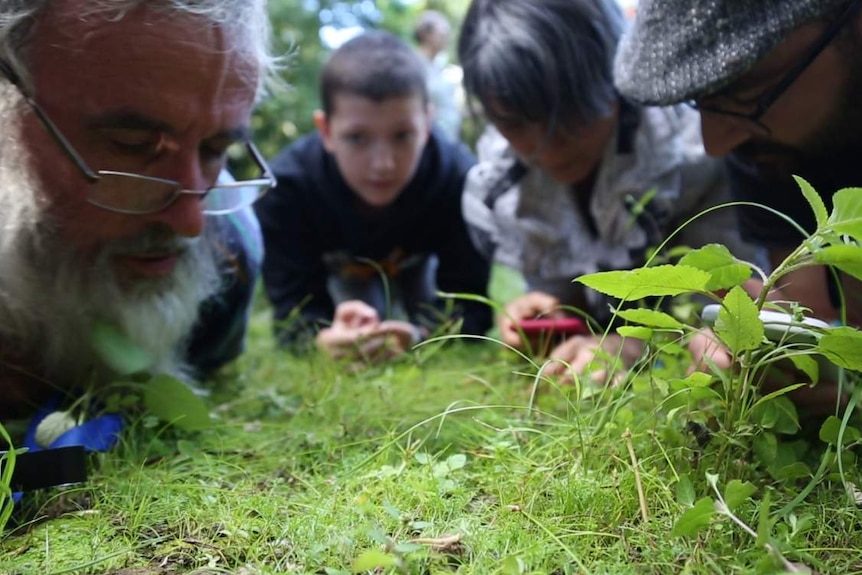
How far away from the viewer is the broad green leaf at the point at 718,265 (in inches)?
29.4

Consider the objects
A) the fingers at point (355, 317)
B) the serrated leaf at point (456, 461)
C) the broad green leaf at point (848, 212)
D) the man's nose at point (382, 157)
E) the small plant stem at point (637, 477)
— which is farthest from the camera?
the man's nose at point (382, 157)

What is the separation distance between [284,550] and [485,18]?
1214 millimetres

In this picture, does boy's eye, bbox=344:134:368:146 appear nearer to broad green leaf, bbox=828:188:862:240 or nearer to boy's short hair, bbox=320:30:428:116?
boy's short hair, bbox=320:30:428:116

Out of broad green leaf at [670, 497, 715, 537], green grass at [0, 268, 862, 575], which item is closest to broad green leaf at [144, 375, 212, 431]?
green grass at [0, 268, 862, 575]

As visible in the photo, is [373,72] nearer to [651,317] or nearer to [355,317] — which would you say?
[355,317]

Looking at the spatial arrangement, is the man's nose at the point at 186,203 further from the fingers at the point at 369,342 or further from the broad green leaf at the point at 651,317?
the broad green leaf at the point at 651,317

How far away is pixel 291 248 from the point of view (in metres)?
2.37

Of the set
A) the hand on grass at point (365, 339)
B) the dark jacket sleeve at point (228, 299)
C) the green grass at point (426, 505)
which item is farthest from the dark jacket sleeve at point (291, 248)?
the green grass at point (426, 505)

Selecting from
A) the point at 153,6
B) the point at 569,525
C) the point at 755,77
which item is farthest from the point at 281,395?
the point at 755,77

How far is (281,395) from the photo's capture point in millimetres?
1447

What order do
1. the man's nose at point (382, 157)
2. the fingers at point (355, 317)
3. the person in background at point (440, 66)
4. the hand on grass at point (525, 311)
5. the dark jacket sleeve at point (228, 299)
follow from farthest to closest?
the person in background at point (440, 66)
the man's nose at point (382, 157)
the fingers at point (355, 317)
the hand on grass at point (525, 311)
the dark jacket sleeve at point (228, 299)

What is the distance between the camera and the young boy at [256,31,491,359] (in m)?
2.21

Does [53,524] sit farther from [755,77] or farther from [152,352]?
[755,77]

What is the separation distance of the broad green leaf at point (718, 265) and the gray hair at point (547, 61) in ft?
2.83
